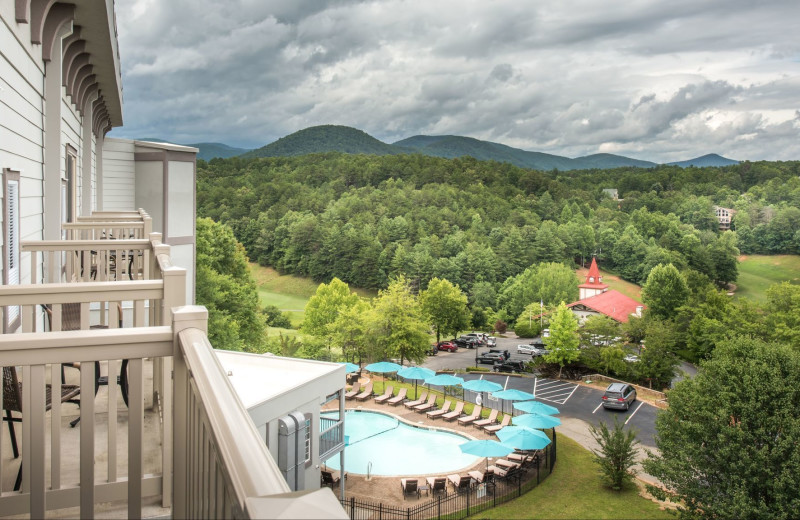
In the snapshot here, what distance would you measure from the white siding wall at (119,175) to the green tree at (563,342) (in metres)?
27.5

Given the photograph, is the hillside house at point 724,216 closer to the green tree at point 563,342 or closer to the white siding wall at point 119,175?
the green tree at point 563,342

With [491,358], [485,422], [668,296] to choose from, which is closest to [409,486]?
[485,422]

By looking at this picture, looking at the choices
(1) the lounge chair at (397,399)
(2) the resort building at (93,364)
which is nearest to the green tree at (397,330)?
(1) the lounge chair at (397,399)

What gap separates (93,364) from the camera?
2188mm

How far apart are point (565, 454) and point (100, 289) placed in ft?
74.2

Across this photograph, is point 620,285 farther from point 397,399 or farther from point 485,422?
point 485,422

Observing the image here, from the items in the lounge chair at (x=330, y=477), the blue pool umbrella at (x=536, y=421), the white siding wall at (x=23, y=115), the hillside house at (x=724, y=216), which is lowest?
the lounge chair at (x=330, y=477)

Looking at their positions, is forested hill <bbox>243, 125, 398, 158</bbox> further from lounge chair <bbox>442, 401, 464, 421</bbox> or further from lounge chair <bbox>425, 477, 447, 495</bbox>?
lounge chair <bbox>425, 477, 447, 495</bbox>

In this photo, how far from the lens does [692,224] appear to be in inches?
3740

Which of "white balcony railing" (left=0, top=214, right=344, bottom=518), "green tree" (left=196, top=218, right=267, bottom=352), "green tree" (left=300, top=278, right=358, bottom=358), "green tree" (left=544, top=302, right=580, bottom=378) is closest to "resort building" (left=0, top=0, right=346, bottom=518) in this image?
"white balcony railing" (left=0, top=214, right=344, bottom=518)

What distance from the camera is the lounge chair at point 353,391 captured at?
86.3 feet

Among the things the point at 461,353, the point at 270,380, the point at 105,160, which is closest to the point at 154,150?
the point at 105,160

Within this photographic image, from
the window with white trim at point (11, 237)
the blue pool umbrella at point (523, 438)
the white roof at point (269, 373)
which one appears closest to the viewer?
the window with white trim at point (11, 237)

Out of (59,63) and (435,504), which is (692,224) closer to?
(435,504)
